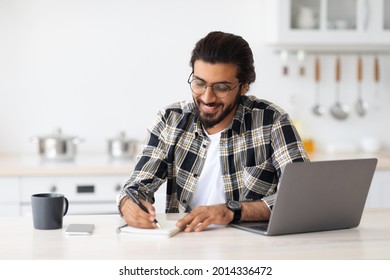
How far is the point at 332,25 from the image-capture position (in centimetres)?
409

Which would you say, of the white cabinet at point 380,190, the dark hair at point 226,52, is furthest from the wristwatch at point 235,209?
the white cabinet at point 380,190

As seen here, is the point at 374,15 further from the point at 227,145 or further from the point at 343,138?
the point at 227,145

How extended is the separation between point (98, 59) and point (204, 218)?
7.69ft

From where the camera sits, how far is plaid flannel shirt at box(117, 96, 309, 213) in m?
2.55

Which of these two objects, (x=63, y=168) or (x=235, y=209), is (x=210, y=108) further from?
(x=63, y=168)

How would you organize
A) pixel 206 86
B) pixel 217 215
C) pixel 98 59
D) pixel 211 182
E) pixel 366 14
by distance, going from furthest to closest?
1. pixel 98 59
2. pixel 366 14
3. pixel 211 182
4. pixel 206 86
5. pixel 217 215

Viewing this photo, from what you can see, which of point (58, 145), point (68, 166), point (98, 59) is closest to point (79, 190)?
point (68, 166)

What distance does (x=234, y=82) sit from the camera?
250 centimetres

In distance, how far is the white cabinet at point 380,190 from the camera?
386 centimetres

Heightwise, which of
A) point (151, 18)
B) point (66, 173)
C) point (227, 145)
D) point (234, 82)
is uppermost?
point (151, 18)

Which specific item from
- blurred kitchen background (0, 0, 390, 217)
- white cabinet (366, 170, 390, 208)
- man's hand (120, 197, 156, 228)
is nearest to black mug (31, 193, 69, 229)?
man's hand (120, 197, 156, 228)

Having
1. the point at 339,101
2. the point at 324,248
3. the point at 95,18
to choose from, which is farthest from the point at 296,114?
the point at 324,248

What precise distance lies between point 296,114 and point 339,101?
29 centimetres

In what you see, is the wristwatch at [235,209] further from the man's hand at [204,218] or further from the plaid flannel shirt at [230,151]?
the plaid flannel shirt at [230,151]
